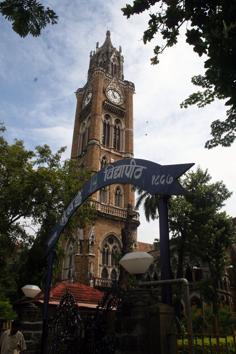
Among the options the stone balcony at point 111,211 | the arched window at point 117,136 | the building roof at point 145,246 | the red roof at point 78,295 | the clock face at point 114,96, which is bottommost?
the red roof at point 78,295

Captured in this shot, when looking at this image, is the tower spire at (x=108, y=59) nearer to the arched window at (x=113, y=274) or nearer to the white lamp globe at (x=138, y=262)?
the arched window at (x=113, y=274)

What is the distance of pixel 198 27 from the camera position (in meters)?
4.53

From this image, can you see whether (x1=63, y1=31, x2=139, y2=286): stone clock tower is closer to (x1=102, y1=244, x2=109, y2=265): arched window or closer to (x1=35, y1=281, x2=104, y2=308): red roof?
(x1=102, y1=244, x2=109, y2=265): arched window

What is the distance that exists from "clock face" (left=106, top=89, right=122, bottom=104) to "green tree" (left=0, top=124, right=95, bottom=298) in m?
20.0

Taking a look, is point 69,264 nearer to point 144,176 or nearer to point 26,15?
point 144,176

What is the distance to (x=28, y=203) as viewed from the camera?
16672mm

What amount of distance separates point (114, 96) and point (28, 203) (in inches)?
947

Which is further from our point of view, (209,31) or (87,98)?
(87,98)

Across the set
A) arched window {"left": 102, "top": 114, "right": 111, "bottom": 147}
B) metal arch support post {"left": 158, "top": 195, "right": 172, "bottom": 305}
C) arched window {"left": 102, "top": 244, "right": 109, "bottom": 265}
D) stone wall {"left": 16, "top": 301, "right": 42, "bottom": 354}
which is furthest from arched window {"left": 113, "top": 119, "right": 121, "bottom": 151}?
metal arch support post {"left": 158, "top": 195, "right": 172, "bottom": 305}

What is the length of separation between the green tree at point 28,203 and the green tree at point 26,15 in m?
12.8

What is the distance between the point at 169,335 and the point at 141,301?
25.4 inches

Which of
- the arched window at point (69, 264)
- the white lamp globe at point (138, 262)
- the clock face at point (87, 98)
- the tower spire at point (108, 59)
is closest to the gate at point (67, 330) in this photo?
the white lamp globe at point (138, 262)

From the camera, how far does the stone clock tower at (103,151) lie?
90.9ft

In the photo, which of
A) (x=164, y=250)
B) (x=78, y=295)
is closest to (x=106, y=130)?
(x=78, y=295)
